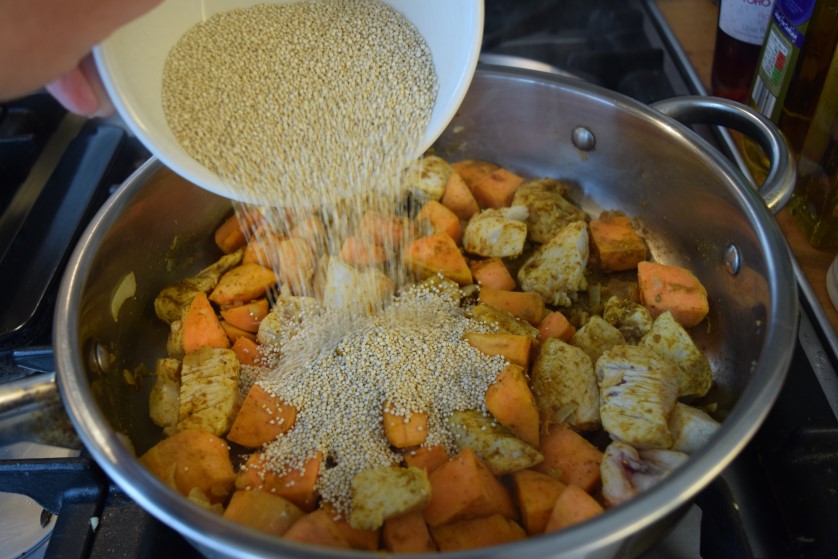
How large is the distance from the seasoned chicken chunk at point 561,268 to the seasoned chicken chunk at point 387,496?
52 cm

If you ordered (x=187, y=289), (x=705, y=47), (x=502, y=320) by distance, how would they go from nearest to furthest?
1. (x=502, y=320)
2. (x=187, y=289)
3. (x=705, y=47)

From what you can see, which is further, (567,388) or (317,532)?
(567,388)

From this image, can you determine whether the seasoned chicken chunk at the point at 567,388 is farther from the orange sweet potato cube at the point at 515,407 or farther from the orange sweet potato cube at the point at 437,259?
the orange sweet potato cube at the point at 437,259

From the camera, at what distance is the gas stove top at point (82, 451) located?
3.28 ft

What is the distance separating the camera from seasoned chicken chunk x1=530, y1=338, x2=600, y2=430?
3.80 ft

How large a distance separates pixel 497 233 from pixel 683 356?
44cm

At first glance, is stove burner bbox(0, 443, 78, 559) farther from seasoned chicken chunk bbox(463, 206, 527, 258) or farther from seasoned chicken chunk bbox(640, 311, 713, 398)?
seasoned chicken chunk bbox(640, 311, 713, 398)

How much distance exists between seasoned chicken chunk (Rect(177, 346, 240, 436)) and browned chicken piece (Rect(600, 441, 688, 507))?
605 millimetres

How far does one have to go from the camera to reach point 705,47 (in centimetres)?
189

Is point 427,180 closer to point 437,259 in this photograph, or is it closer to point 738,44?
point 437,259

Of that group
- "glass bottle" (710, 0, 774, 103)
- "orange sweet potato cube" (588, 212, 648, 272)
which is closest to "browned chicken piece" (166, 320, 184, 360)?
"orange sweet potato cube" (588, 212, 648, 272)

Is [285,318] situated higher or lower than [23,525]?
higher

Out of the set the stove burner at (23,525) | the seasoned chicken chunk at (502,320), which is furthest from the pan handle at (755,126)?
the stove burner at (23,525)

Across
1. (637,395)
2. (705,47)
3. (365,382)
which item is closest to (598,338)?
(637,395)
